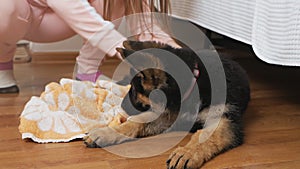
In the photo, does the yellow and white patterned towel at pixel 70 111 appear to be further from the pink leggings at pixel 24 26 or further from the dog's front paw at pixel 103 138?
the pink leggings at pixel 24 26

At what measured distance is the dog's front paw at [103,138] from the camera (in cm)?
100

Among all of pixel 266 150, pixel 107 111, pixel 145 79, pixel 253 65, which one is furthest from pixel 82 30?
pixel 253 65

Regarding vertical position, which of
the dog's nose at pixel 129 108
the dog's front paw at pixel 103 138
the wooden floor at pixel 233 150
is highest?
the dog's nose at pixel 129 108

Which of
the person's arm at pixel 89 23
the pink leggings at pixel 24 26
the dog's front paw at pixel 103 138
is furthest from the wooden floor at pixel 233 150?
the person's arm at pixel 89 23

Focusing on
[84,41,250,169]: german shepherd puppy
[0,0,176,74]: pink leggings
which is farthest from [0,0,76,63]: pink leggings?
[84,41,250,169]: german shepherd puppy

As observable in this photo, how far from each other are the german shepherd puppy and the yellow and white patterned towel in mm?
69

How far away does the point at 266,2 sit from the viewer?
93 cm

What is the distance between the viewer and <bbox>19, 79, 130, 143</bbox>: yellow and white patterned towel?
1.05m

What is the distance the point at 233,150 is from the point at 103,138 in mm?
314

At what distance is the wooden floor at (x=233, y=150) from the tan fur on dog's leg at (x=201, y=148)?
0.02 m

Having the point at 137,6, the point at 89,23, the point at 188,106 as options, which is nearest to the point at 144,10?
the point at 137,6

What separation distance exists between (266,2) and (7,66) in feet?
3.01

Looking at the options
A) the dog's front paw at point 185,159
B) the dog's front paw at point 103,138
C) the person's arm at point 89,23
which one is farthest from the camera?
the person's arm at point 89,23

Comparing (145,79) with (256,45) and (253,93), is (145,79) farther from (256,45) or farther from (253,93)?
(253,93)
